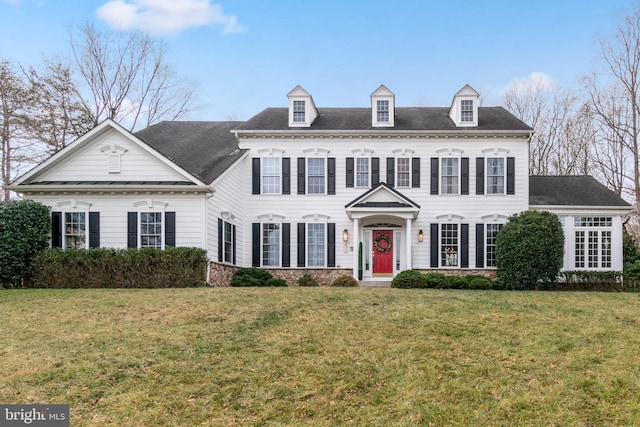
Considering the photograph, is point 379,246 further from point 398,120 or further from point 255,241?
point 398,120

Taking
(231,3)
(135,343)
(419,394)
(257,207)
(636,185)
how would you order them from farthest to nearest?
(636,185)
(257,207)
(231,3)
(135,343)
(419,394)

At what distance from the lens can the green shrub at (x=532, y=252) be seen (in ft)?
56.5

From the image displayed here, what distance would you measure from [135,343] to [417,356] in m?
4.48

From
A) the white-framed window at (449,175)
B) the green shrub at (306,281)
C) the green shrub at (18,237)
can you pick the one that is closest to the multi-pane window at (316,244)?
the green shrub at (306,281)

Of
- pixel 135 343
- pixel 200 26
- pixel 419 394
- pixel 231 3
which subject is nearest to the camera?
pixel 419 394

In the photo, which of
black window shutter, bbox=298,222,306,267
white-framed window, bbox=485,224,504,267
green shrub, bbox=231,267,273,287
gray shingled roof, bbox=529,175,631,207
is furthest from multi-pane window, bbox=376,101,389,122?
green shrub, bbox=231,267,273,287

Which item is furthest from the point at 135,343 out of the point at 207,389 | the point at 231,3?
the point at 231,3

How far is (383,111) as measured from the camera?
21.1 m

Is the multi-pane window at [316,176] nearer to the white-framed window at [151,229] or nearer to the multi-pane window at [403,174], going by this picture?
the multi-pane window at [403,174]

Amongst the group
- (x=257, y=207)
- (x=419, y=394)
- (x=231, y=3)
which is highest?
(x=231, y=3)

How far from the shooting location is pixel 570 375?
24.1ft

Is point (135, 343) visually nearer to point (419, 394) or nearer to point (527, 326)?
point (419, 394)

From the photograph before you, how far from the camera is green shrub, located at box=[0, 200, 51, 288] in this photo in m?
15.8

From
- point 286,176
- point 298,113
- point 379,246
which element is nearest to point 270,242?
point 286,176
